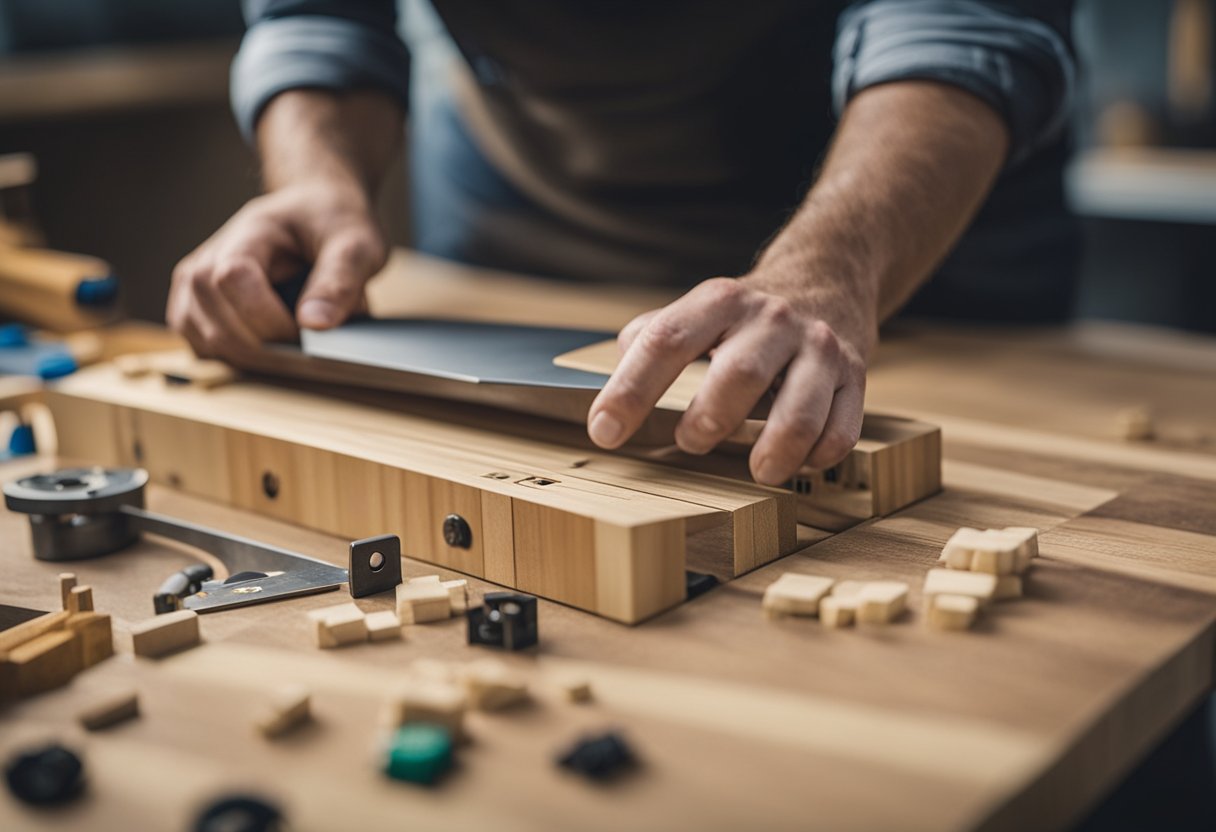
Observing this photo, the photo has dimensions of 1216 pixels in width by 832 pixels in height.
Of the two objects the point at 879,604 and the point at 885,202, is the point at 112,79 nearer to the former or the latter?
the point at 885,202

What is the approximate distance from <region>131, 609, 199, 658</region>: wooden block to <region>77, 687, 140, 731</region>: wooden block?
2.5 inches

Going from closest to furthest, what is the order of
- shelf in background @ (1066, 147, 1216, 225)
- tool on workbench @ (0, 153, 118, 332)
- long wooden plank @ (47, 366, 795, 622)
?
1. long wooden plank @ (47, 366, 795, 622)
2. tool on workbench @ (0, 153, 118, 332)
3. shelf in background @ (1066, 147, 1216, 225)

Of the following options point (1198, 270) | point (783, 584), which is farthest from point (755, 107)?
point (1198, 270)

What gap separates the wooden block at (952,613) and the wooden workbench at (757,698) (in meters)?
0.01

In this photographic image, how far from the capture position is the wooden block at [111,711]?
642 mm

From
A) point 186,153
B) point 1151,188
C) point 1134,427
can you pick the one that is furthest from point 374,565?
point 1151,188

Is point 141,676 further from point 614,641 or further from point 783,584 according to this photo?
point 783,584

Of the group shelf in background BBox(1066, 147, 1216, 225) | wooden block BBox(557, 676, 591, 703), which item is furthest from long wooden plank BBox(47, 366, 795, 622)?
shelf in background BBox(1066, 147, 1216, 225)

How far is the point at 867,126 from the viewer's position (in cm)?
120

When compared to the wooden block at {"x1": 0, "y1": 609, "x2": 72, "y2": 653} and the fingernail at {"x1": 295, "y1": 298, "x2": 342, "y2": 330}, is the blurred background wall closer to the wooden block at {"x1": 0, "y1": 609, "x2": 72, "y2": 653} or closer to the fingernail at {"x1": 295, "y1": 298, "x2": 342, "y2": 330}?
the fingernail at {"x1": 295, "y1": 298, "x2": 342, "y2": 330}

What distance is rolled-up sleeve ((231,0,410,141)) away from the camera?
1.59 metres

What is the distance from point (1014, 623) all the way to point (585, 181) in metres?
1.21

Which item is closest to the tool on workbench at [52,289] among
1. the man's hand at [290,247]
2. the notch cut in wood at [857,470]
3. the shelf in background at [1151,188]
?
the man's hand at [290,247]

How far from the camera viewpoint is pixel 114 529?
97 cm
